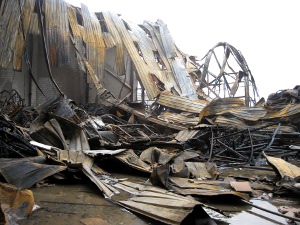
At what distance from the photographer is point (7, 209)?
2.35 meters

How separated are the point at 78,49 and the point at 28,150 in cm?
792

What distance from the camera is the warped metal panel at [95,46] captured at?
11.8 meters

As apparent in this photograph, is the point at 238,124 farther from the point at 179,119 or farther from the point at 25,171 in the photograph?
the point at 25,171

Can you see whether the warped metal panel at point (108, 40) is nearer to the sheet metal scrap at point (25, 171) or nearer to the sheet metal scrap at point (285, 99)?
the sheet metal scrap at point (285, 99)

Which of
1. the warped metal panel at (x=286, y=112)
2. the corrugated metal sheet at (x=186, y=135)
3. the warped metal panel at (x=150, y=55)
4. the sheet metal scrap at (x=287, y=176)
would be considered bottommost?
the corrugated metal sheet at (x=186, y=135)

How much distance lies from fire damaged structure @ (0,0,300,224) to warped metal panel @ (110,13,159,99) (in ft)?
0.17

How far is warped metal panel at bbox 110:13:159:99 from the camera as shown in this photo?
11828 mm

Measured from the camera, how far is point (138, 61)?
1252cm

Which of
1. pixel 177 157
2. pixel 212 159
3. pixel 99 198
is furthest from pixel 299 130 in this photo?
pixel 99 198

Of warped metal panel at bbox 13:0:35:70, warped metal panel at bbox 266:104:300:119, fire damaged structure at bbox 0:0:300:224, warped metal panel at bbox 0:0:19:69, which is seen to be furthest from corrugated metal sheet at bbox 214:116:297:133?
warped metal panel at bbox 0:0:19:69

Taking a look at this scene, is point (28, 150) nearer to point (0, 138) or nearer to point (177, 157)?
point (0, 138)

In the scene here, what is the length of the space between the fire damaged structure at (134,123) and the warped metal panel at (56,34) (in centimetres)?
4

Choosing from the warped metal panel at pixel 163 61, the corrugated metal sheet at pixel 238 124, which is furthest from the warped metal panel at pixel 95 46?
the corrugated metal sheet at pixel 238 124

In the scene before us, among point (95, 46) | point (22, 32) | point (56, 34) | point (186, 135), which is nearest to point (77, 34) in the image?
point (95, 46)
